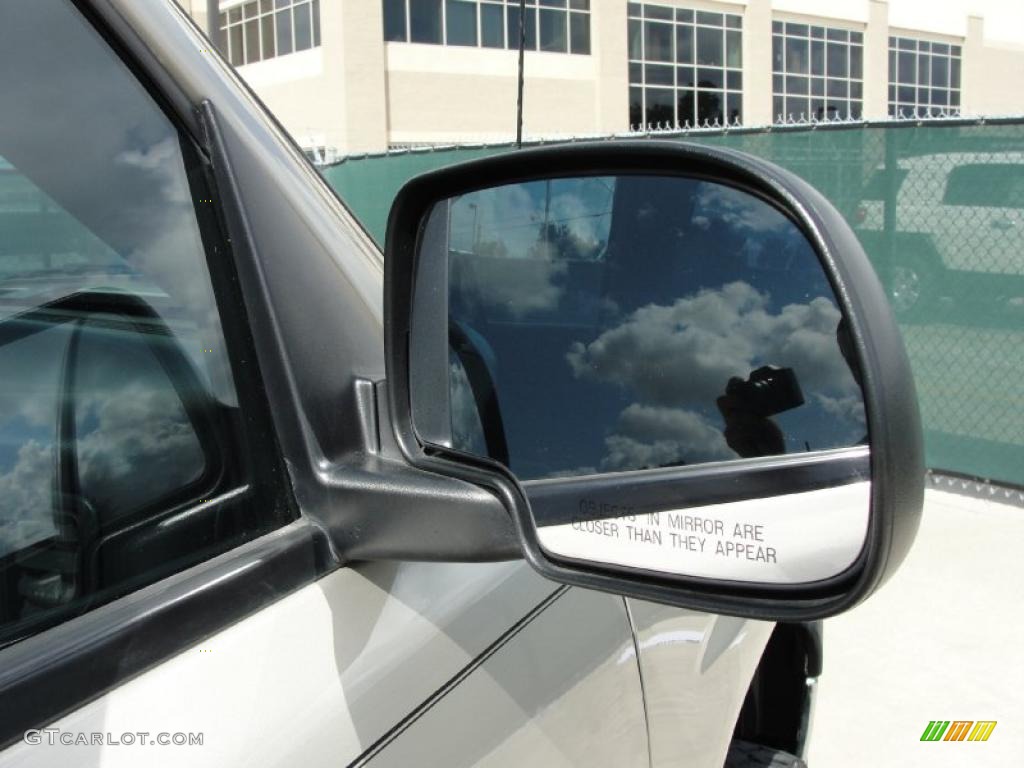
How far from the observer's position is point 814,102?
45.5 m

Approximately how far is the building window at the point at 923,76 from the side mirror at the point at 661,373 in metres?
51.2

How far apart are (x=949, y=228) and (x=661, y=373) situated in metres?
5.39

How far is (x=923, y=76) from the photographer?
50.3 m

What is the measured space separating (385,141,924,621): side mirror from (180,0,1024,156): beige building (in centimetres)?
2449

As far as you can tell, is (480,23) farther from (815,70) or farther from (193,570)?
(193,570)

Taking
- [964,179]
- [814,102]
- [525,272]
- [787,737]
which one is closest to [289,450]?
[525,272]

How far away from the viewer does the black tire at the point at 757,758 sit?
2301mm

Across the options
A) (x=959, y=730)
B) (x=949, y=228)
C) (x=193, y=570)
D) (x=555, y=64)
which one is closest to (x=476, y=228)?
(x=193, y=570)

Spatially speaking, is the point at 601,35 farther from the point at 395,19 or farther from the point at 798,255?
the point at 798,255

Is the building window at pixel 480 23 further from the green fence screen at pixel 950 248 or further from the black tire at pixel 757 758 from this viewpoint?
the black tire at pixel 757 758

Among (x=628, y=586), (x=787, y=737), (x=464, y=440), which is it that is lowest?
(x=787, y=737)

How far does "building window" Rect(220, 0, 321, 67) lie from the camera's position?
33.3 meters

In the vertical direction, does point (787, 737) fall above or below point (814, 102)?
below

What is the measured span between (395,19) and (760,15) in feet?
56.1
